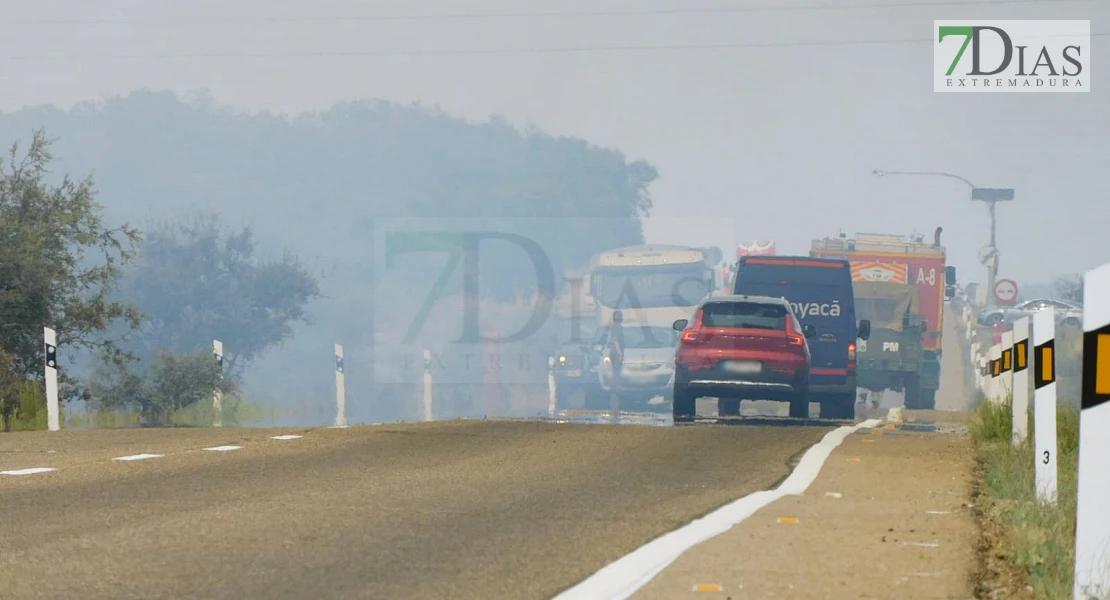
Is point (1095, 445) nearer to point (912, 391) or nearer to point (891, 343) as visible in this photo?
point (891, 343)

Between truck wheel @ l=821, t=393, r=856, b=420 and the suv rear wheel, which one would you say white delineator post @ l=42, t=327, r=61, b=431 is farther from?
truck wheel @ l=821, t=393, r=856, b=420

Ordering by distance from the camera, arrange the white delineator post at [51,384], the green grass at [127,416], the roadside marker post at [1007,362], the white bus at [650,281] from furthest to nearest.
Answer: the white bus at [650,281], the green grass at [127,416], the white delineator post at [51,384], the roadside marker post at [1007,362]

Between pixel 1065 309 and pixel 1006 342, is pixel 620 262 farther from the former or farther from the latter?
pixel 1006 342

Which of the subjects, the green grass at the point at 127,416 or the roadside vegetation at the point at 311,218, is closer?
the green grass at the point at 127,416

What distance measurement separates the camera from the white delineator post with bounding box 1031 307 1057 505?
10547 millimetres

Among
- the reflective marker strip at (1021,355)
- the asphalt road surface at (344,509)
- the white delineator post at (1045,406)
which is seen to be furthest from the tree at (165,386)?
the white delineator post at (1045,406)

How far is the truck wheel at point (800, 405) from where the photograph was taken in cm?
2653

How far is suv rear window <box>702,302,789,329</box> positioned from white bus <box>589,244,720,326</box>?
25.4m

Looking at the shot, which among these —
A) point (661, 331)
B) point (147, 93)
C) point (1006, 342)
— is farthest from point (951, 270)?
point (147, 93)

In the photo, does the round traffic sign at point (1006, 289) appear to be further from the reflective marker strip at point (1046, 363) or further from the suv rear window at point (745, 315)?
the reflective marker strip at point (1046, 363)

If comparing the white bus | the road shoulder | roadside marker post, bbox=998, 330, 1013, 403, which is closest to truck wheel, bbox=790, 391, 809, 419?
roadside marker post, bbox=998, 330, 1013, 403

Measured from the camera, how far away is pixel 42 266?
29.3 meters

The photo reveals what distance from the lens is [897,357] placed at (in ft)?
140

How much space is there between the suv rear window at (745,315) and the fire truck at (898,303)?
16.3 meters
